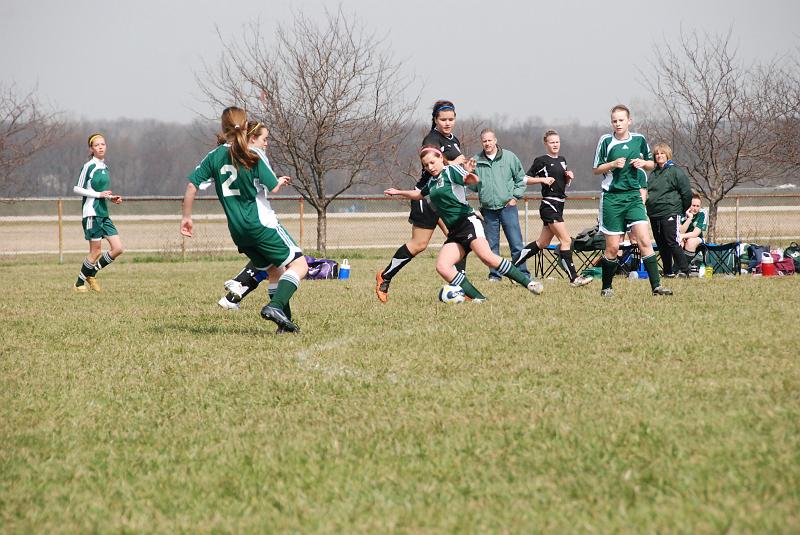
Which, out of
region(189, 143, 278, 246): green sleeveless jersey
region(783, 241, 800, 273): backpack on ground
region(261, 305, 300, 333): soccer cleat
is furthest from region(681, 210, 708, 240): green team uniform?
region(189, 143, 278, 246): green sleeveless jersey

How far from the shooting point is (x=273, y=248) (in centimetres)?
812

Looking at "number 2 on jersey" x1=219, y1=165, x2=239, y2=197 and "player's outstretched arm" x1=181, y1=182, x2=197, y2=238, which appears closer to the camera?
"number 2 on jersey" x1=219, y1=165, x2=239, y2=197

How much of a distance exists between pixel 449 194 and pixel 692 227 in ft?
23.9

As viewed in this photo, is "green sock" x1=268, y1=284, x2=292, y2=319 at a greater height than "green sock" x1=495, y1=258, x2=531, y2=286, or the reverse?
"green sock" x1=495, y1=258, x2=531, y2=286

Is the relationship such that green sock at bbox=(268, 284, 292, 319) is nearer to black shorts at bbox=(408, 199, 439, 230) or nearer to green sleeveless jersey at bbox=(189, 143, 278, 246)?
green sleeveless jersey at bbox=(189, 143, 278, 246)

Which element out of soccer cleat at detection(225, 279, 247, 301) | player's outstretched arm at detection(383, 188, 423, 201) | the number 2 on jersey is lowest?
soccer cleat at detection(225, 279, 247, 301)

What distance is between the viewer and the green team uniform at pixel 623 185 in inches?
426

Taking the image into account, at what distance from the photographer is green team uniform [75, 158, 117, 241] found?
544 inches

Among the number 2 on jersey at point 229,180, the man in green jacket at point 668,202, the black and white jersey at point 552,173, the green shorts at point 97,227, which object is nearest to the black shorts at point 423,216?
the number 2 on jersey at point 229,180

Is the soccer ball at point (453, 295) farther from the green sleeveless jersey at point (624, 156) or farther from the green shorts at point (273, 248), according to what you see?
the green shorts at point (273, 248)

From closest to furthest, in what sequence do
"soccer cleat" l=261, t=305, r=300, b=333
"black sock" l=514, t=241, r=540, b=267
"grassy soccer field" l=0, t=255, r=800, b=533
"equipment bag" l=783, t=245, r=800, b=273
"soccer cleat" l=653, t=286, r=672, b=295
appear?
"grassy soccer field" l=0, t=255, r=800, b=533, "soccer cleat" l=261, t=305, r=300, b=333, "soccer cleat" l=653, t=286, r=672, b=295, "black sock" l=514, t=241, r=540, b=267, "equipment bag" l=783, t=245, r=800, b=273

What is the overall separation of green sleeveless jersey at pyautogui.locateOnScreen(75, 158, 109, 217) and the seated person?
8.84 metres

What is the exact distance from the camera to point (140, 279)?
16625mm

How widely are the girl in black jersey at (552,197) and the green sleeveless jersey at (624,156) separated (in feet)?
8.42
